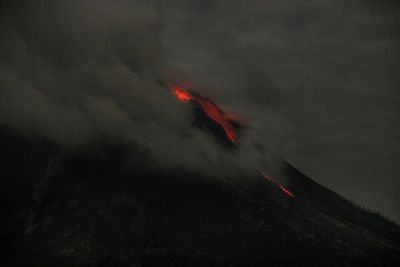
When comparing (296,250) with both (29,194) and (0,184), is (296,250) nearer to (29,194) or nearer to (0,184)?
(29,194)

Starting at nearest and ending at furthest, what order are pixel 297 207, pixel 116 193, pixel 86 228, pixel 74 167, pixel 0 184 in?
pixel 86 228 < pixel 0 184 < pixel 116 193 < pixel 74 167 < pixel 297 207

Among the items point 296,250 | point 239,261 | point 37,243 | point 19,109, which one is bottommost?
point 37,243

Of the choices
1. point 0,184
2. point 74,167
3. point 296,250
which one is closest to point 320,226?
point 296,250

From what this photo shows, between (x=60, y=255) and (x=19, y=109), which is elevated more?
(x=19, y=109)

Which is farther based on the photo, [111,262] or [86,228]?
[86,228]
